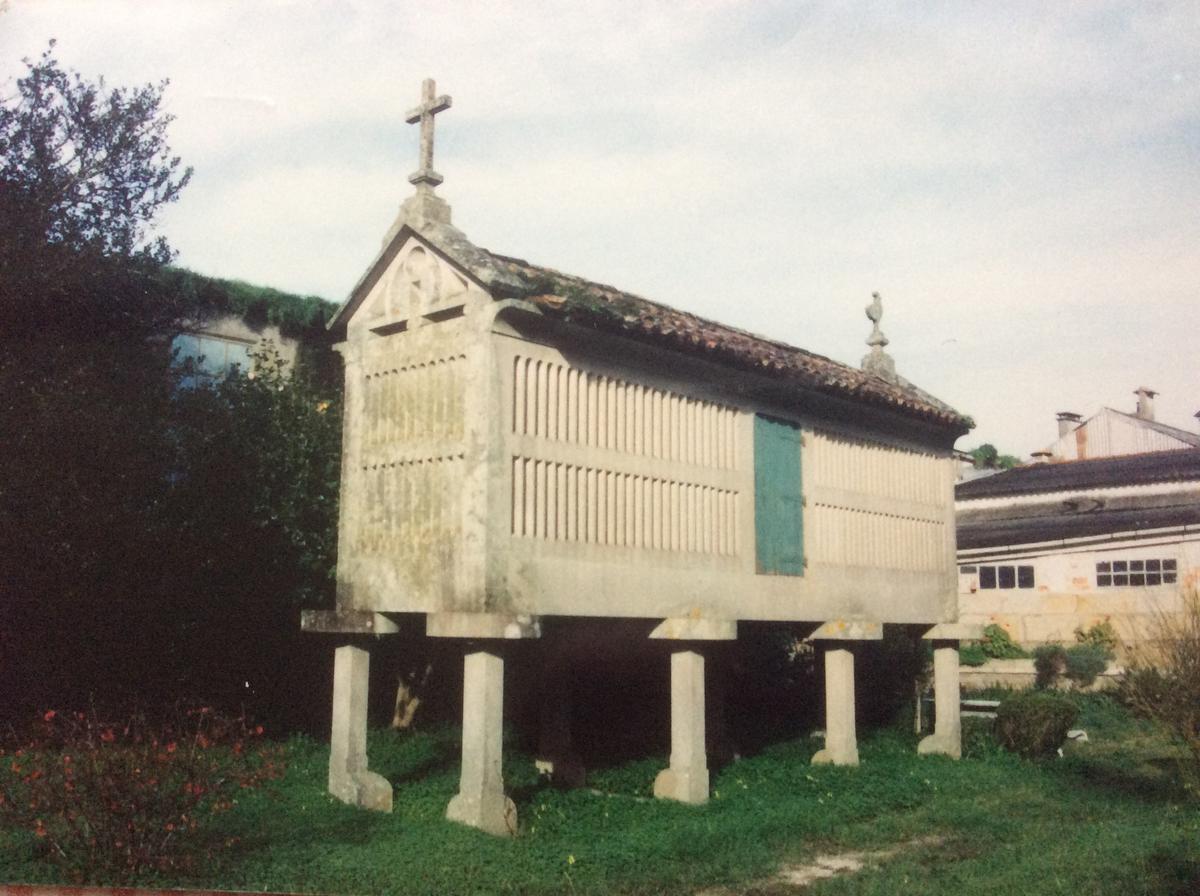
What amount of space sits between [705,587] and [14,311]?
24.1 feet

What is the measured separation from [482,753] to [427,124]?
563 cm

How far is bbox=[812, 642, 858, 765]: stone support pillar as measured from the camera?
43.0ft

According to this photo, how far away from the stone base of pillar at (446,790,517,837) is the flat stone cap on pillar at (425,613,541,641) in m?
1.32

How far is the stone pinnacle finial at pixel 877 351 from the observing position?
626 inches

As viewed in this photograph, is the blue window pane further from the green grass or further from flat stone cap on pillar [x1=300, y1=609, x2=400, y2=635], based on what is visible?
flat stone cap on pillar [x1=300, y1=609, x2=400, y2=635]

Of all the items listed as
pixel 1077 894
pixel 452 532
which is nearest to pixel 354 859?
pixel 452 532

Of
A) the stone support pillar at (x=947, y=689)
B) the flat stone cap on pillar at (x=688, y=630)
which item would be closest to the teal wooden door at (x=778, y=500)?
the flat stone cap on pillar at (x=688, y=630)

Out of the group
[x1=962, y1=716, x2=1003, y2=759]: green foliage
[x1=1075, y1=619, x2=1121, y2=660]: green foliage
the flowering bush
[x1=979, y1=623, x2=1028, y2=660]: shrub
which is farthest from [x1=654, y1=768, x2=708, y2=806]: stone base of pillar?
[x1=1075, y1=619, x2=1121, y2=660]: green foliage

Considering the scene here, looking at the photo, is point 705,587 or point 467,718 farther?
point 705,587

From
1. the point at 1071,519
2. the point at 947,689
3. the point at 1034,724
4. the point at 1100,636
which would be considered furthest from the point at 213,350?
the point at 1071,519

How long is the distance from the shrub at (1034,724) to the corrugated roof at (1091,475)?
46.5 ft

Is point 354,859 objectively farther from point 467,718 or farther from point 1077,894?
point 1077,894

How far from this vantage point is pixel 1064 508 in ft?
92.9

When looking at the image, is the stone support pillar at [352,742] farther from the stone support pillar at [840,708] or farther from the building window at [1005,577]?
the building window at [1005,577]
